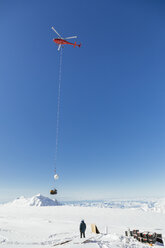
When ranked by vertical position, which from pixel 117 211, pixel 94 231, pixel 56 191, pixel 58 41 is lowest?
pixel 117 211

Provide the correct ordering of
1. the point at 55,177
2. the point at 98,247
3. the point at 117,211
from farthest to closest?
the point at 117,211, the point at 55,177, the point at 98,247

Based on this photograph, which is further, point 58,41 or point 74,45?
point 74,45

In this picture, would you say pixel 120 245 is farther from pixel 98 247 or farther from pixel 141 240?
pixel 141 240

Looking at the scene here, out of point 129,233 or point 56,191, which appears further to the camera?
point 129,233

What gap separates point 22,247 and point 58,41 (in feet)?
73.6

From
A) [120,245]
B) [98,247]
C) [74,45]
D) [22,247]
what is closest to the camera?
[98,247]

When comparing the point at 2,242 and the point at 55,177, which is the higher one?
the point at 55,177

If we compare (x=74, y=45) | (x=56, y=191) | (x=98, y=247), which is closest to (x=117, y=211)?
(x=56, y=191)

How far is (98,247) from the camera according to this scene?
11000mm

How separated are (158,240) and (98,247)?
7.97 meters

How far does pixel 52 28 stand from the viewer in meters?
19.8

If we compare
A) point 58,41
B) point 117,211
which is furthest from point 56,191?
point 117,211

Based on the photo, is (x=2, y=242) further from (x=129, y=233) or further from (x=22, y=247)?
(x=129, y=233)

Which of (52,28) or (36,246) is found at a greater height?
(52,28)
